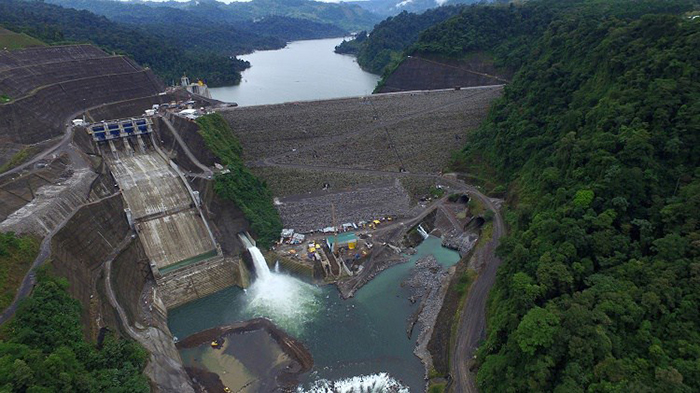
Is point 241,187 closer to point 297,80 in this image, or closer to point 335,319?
point 335,319

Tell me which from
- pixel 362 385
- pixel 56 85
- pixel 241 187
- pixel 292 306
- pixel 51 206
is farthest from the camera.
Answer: pixel 56 85

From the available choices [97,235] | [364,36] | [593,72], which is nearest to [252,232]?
[97,235]

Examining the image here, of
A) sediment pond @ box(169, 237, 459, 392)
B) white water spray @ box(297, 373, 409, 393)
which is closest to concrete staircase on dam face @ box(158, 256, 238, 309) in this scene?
sediment pond @ box(169, 237, 459, 392)

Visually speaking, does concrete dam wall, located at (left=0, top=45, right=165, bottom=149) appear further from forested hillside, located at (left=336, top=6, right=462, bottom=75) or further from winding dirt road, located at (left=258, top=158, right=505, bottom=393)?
forested hillside, located at (left=336, top=6, right=462, bottom=75)

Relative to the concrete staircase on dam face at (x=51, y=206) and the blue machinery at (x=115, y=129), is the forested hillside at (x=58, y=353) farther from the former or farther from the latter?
the blue machinery at (x=115, y=129)

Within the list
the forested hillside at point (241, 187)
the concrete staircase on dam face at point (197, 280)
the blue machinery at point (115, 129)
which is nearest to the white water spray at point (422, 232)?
the forested hillside at point (241, 187)

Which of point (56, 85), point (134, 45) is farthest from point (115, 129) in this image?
point (134, 45)
